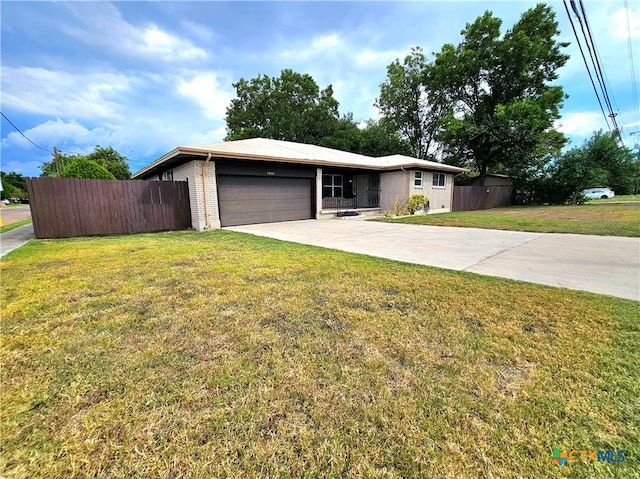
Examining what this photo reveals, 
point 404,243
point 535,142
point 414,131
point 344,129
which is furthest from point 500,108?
point 404,243

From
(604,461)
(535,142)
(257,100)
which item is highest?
(257,100)

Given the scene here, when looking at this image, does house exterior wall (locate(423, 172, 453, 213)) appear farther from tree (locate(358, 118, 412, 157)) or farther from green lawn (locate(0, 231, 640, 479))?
green lawn (locate(0, 231, 640, 479))

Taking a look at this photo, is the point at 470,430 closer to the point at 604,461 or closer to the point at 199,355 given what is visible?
the point at 604,461

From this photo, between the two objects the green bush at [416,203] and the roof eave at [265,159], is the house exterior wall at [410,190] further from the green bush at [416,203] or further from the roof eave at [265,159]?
the roof eave at [265,159]

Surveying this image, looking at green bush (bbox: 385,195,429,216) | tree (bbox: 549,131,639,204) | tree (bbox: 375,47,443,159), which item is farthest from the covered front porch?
tree (bbox: 549,131,639,204)

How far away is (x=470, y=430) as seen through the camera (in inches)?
57.5

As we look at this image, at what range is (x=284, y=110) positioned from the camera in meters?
27.5

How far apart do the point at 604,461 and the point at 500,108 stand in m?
23.6

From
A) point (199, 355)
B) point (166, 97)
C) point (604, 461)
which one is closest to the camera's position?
point (604, 461)

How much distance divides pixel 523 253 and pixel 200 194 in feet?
31.0

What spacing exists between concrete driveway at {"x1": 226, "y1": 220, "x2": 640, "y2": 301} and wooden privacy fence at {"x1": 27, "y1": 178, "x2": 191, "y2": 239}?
542 centimetres

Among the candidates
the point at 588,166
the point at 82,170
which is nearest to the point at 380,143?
the point at 588,166

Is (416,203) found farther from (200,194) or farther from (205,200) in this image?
(200,194)

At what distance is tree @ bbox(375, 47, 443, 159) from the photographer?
26.9 metres
